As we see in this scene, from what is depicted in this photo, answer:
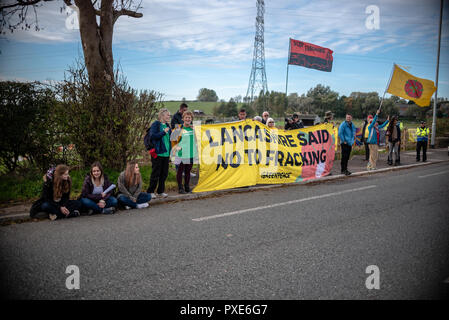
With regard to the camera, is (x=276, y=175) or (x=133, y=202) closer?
(x=133, y=202)

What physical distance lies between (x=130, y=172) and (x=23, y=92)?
3.70 metres

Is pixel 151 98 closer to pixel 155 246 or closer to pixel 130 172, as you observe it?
pixel 130 172

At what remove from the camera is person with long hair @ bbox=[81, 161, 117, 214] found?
5586 millimetres

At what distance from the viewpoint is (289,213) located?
5781 mm

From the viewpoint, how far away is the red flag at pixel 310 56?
2059 cm

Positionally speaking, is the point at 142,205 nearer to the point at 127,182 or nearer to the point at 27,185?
the point at 127,182

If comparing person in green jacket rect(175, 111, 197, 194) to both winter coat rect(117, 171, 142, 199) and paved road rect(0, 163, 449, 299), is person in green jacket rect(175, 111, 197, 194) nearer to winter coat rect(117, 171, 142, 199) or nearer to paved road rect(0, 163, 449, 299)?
paved road rect(0, 163, 449, 299)

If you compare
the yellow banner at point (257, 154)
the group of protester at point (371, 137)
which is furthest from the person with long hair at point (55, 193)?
the group of protester at point (371, 137)

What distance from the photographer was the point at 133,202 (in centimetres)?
604

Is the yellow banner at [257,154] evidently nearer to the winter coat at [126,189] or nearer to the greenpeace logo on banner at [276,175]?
the greenpeace logo on banner at [276,175]

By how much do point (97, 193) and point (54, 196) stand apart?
2.34 feet

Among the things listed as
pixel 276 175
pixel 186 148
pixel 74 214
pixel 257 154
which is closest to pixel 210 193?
pixel 186 148

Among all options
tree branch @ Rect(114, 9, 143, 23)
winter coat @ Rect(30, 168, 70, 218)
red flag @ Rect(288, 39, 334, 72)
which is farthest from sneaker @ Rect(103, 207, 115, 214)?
red flag @ Rect(288, 39, 334, 72)

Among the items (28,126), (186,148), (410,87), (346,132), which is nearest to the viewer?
(28,126)
